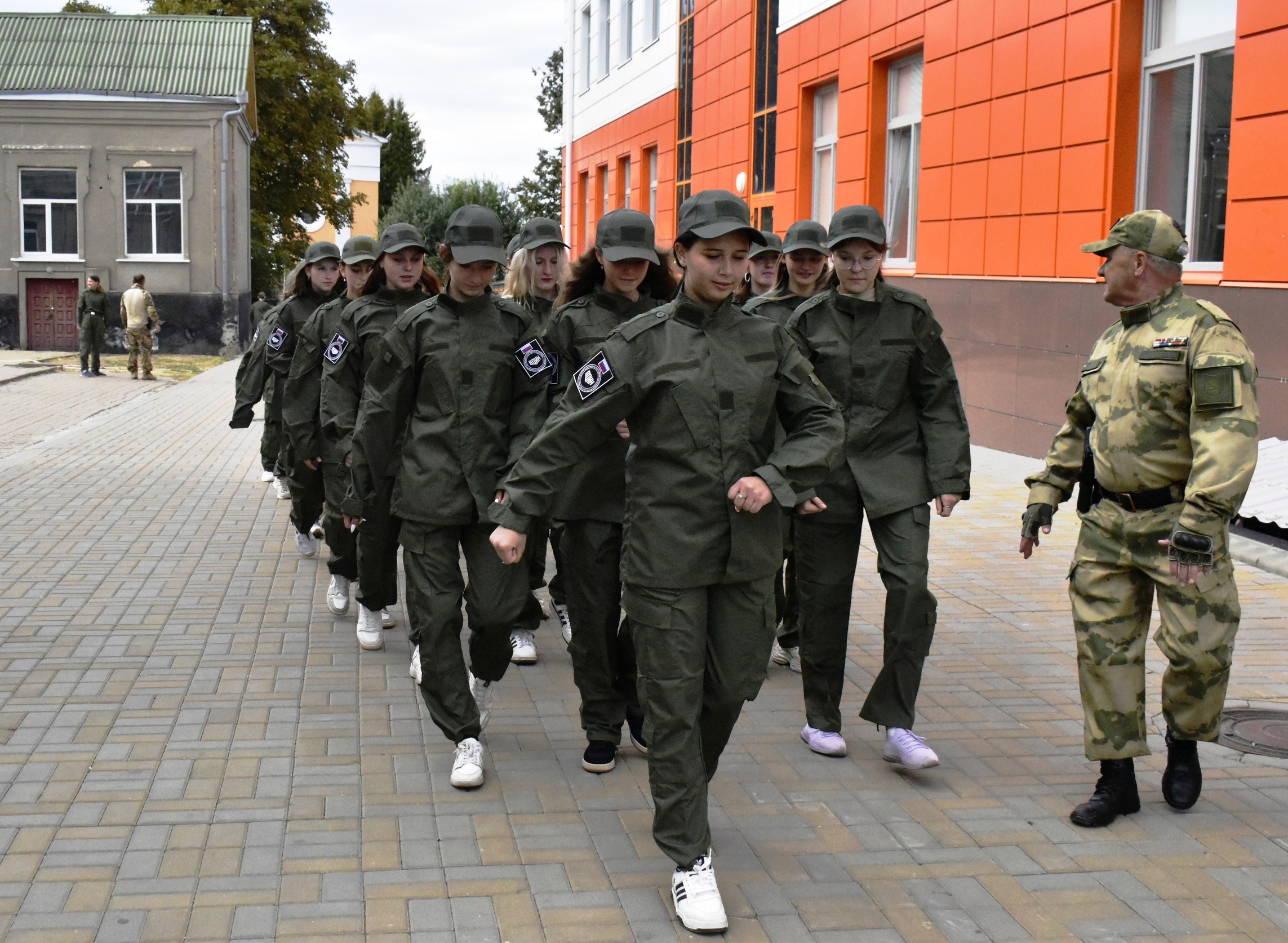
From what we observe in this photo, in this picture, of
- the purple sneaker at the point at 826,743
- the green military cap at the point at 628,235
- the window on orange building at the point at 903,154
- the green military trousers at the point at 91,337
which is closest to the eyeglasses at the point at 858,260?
the green military cap at the point at 628,235

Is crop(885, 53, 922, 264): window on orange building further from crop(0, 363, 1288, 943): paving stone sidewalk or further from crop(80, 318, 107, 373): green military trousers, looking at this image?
crop(80, 318, 107, 373): green military trousers

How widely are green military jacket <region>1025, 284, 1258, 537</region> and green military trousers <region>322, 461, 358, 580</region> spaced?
3.60m

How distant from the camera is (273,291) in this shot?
47.8 meters

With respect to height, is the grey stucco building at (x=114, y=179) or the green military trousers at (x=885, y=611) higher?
the grey stucco building at (x=114, y=179)

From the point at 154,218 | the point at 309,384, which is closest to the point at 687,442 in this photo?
the point at 309,384

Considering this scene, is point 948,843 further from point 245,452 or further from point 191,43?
point 191,43

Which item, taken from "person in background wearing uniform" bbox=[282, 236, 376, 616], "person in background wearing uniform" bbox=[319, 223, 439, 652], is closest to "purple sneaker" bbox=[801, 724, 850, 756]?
"person in background wearing uniform" bbox=[319, 223, 439, 652]

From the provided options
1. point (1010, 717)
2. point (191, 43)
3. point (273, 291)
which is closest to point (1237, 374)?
point (1010, 717)

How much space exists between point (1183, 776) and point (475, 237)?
2.95 meters

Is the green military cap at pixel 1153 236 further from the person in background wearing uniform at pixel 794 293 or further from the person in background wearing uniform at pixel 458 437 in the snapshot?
the person in background wearing uniform at pixel 794 293

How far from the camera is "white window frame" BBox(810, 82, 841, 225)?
19391 mm

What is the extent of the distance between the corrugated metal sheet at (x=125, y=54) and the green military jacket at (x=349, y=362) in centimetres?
3324

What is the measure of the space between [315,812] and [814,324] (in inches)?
95.1

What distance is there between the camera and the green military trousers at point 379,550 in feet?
18.8
